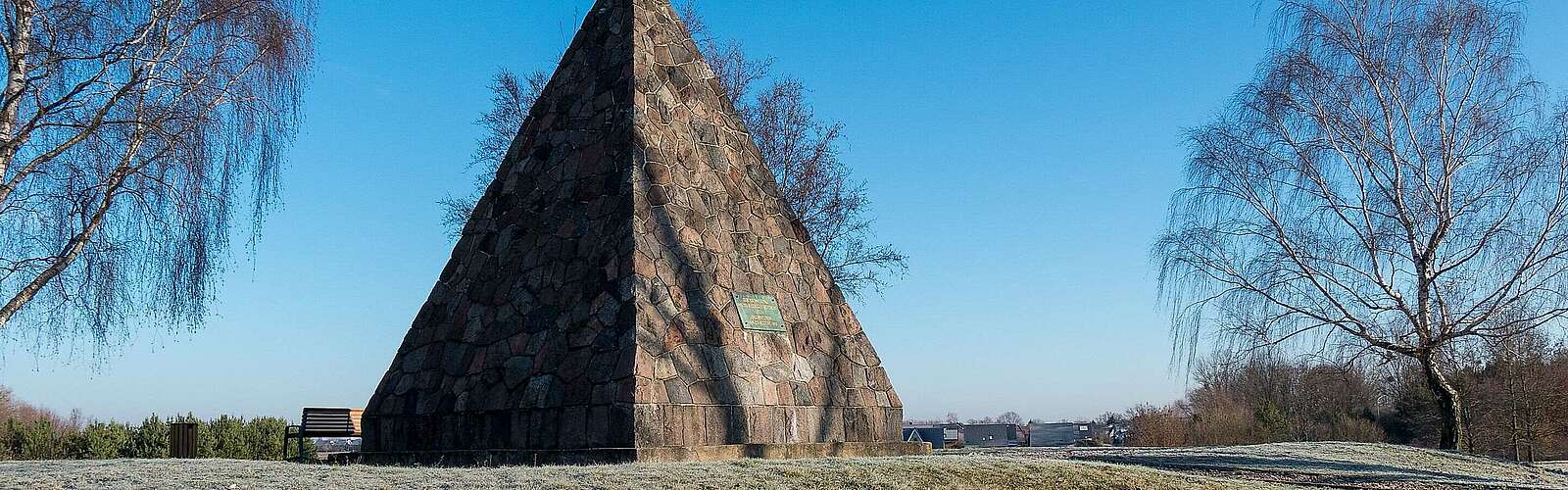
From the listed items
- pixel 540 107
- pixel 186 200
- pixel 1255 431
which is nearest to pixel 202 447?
pixel 186 200

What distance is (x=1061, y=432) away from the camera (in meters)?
30.8

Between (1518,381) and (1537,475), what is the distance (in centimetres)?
531

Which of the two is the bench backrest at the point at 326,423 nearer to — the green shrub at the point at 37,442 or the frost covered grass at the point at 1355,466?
the green shrub at the point at 37,442

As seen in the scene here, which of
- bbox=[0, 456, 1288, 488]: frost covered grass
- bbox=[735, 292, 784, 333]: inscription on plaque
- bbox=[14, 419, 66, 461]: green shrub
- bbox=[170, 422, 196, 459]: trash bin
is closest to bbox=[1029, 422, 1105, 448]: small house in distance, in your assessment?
bbox=[735, 292, 784, 333]: inscription on plaque

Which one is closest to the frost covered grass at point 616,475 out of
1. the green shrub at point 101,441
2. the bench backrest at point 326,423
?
the bench backrest at point 326,423

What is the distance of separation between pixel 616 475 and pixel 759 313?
11.5 ft

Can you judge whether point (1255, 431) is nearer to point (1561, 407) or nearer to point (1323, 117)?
point (1561, 407)

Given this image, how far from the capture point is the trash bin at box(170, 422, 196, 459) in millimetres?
14070

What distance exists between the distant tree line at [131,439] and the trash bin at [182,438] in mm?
277

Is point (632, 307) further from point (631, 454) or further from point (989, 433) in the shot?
point (989, 433)

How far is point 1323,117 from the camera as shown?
17.2m

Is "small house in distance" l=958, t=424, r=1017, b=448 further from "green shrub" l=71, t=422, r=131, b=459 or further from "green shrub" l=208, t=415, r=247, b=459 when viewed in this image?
"green shrub" l=71, t=422, r=131, b=459

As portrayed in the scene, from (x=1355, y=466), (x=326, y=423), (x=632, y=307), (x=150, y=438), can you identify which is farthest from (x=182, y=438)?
(x=1355, y=466)

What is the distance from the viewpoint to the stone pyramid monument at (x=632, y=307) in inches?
361
